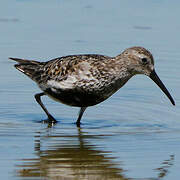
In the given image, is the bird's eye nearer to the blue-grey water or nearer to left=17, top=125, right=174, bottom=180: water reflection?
the blue-grey water

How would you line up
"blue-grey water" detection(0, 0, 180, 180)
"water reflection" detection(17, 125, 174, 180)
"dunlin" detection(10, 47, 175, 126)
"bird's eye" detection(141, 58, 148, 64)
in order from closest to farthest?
"water reflection" detection(17, 125, 174, 180) → "blue-grey water" detection(0, 0, 180, 180) → "dunlin" detection(10, 47, 175, 126) → "bird's eye" detection(141, 58, 148, 64)

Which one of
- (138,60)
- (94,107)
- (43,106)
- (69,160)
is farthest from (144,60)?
(69,160)

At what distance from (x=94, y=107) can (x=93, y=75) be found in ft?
5.70

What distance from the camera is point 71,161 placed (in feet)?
29.2

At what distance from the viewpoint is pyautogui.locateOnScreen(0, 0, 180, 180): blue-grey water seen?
8.66m

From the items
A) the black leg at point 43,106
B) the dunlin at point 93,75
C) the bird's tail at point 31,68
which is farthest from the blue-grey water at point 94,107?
the bird's tail at point 31,68

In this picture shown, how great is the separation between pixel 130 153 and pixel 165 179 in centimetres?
94

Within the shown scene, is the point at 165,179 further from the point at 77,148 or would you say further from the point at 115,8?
the point at 115,8

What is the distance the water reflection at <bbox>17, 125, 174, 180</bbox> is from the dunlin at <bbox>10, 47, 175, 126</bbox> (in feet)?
2.00

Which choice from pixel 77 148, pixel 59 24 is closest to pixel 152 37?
pixel 59 24

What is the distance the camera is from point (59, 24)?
52.1ft

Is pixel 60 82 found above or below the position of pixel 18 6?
above

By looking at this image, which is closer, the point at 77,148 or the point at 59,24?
the point at 77,148

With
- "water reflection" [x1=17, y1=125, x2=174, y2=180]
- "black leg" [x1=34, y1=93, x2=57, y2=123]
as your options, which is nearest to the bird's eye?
"water reflection" [x1=17, y1=125, x2=174, y2=180]
